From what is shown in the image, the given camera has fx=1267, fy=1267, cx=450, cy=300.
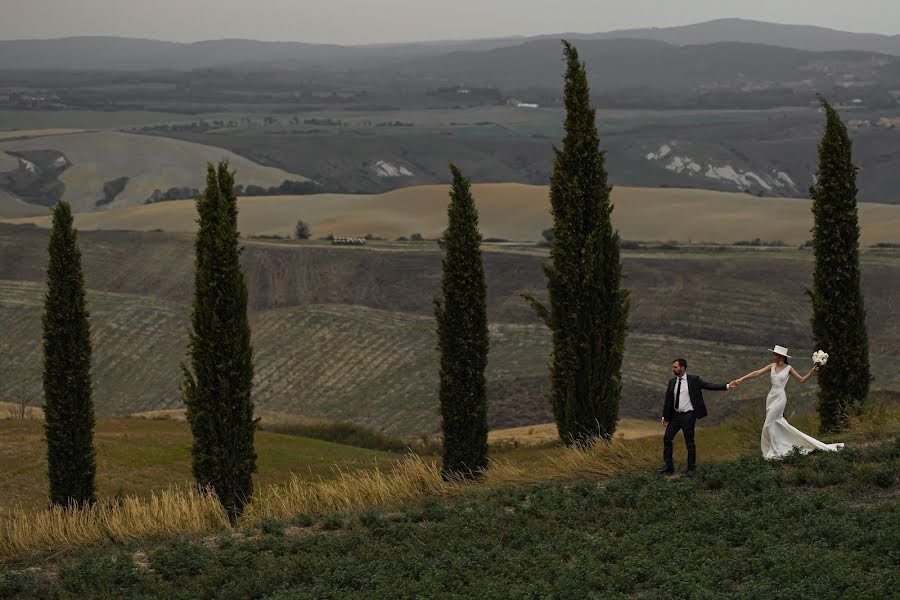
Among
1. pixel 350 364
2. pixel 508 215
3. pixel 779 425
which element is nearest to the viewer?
pixel 779 425

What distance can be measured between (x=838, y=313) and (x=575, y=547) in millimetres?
11545

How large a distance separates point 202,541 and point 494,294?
63339 millimetres

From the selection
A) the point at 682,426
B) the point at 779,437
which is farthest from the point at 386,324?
the point at 682,426

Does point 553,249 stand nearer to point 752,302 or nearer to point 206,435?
point 206,435

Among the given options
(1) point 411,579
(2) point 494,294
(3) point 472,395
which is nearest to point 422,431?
(2) point 494,294

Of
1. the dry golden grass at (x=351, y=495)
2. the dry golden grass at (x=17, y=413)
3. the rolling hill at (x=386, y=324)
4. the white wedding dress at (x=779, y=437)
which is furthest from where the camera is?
the rolling hill at (x=386, y=324)

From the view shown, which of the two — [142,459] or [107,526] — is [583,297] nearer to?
[107,526]

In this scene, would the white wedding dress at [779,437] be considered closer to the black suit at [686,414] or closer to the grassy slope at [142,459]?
the black suit at [686,414]

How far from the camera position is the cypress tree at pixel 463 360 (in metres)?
25.6

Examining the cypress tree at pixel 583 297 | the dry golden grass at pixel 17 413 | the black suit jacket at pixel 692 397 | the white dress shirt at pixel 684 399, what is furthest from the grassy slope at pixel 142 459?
the white dress shirt at pixel 684 399

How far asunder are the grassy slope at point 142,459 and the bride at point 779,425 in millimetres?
11521

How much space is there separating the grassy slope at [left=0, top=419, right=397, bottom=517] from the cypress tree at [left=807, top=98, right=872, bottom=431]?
10662mm

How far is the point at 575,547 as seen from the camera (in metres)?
16.1

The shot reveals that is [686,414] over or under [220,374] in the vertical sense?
over
